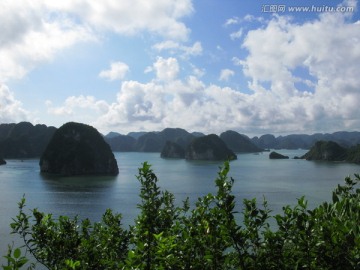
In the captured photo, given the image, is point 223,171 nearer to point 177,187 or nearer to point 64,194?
point 64,194

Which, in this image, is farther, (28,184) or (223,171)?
(28,184)

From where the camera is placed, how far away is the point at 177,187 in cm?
12475

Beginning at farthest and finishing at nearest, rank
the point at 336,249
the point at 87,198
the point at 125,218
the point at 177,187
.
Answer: the point at 177,187 → the point at 87,198 → the point at 125,218 → the point at 336,249

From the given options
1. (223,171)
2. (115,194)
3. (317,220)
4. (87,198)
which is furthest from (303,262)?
(115,194)

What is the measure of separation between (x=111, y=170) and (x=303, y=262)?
196 metres

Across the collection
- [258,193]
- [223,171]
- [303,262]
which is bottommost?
[258,193]

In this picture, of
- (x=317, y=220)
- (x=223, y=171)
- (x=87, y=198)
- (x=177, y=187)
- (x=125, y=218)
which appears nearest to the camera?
(x=223, y=171)

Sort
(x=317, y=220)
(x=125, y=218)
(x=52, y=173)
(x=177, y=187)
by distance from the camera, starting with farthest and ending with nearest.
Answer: (x=52, y=173) → (x=177, y=187) → (x=125, y=218) → (x=317, y=220)

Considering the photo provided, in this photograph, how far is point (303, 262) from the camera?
26.2 ft

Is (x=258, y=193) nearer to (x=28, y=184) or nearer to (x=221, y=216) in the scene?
(x=28, y=184)

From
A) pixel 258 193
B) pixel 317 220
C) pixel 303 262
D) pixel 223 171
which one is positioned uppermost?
pixel 223 171

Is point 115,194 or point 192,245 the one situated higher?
point 192,245

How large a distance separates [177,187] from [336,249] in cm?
11830

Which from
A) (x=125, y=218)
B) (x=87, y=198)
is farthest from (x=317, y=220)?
(x=87, y=198)
